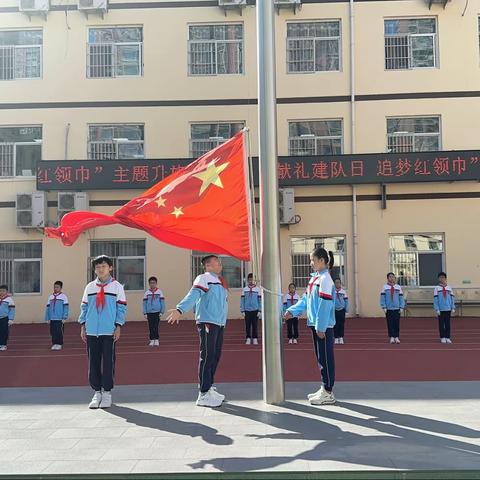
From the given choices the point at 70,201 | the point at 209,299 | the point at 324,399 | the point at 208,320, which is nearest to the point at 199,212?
the point at 209,299

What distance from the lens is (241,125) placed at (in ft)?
60.3

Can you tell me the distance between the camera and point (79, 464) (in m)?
4.42

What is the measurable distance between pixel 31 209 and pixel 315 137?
9.39m

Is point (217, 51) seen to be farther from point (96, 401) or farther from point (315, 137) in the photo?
point (96, 401)

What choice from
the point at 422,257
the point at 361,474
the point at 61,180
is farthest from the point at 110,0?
the point at 361,474

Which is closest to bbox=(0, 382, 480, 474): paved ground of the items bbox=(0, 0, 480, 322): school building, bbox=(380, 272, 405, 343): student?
bbox=(380, 272, 405, 343): student

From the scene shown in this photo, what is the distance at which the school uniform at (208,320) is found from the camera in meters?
6.38

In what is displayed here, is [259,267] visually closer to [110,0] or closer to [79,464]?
[79,464]

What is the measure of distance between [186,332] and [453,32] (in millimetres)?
12667

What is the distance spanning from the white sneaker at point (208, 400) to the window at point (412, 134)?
13593mm

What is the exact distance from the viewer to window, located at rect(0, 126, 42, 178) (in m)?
18.4

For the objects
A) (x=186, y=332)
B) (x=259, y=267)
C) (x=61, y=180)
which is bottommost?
(x=186, y=332)

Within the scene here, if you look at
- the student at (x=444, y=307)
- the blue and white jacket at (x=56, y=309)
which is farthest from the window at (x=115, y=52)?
the student at (x=444, y=307)

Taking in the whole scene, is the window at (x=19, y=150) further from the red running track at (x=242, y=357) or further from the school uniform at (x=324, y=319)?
the school uniform at (x=324, y=319)
